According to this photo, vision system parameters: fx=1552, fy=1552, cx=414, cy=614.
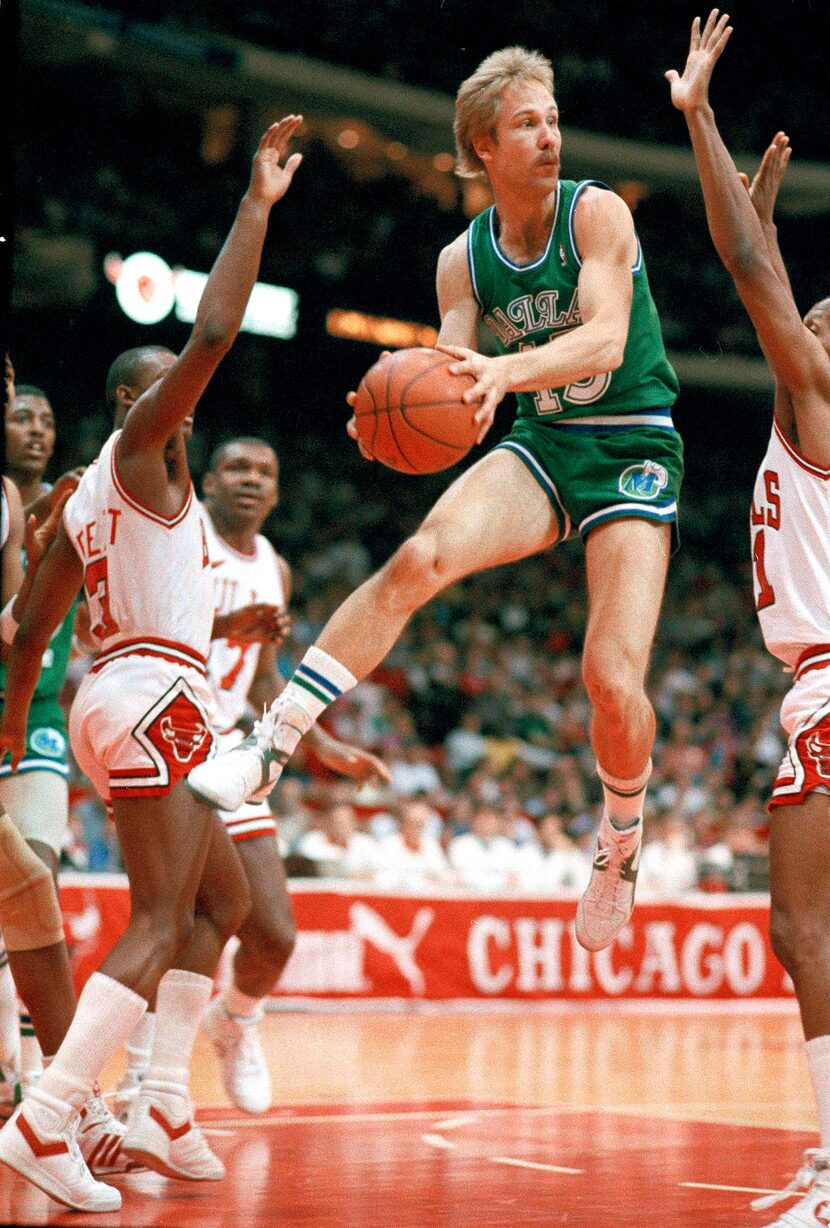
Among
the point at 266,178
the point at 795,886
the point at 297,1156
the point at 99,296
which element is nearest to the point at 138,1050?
the point at 297,1156

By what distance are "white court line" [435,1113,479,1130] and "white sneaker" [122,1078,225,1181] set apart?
1732 millimetres

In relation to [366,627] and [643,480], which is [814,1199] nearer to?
[366,627]

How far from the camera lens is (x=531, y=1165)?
18.6ft

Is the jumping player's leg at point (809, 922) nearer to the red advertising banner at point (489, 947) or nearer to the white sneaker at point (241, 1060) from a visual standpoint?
the white sneaker at point (241, 1060)

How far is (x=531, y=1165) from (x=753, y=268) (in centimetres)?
327

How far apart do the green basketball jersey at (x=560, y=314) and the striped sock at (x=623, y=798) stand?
1251mm

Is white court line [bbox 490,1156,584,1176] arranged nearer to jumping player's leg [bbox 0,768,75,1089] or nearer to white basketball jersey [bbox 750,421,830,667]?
jumping player's leg [bbox 0,768,75,1089]

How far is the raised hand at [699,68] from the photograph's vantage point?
4.86 meters

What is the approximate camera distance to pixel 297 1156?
18.8ft

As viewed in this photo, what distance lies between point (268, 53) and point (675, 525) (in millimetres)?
16505

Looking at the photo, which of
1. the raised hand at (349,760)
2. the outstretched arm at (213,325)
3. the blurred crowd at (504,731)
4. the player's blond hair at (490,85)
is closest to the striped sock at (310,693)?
the outstretched arm at (213,325)

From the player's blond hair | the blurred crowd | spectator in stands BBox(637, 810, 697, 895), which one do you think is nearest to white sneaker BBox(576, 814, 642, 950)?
the player's blond hair

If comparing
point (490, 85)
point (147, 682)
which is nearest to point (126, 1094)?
point (147, 682)

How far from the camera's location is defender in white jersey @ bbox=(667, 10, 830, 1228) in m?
4.41
